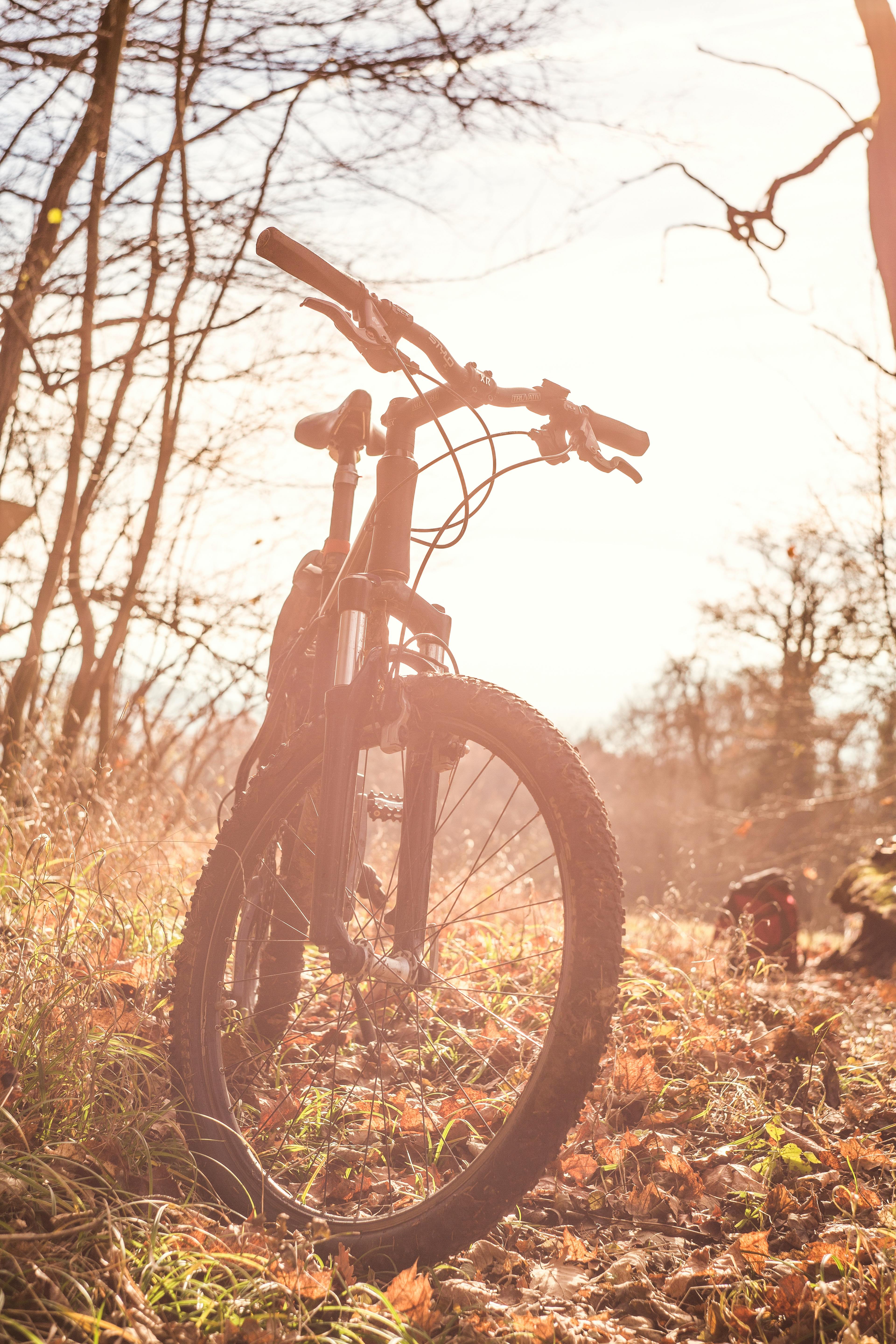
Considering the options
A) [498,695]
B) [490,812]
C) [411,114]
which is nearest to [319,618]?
[498,695]

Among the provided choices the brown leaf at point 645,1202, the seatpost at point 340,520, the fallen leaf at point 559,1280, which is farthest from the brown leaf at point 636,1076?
the seatpost at point 340,520

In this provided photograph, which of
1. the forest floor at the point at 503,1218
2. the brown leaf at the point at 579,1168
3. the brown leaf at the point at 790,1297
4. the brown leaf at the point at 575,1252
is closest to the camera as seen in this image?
the forest floor at the point at 503,1218

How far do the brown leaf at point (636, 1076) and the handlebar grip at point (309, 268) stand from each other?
2.11m

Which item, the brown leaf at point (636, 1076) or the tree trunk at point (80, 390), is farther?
the tree trunk at point (80, 390)

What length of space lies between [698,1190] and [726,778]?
2312 cm

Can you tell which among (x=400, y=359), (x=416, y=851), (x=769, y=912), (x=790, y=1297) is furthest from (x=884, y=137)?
(x=790, y=1297)

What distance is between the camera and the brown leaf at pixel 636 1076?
96.0 inches

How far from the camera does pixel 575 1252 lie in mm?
1685

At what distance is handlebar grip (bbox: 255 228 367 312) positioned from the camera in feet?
5.21

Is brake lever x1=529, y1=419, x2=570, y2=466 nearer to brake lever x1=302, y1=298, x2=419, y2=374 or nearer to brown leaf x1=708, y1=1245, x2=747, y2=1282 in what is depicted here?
brake lever x1=302, y1=298, x2=419, y2=374

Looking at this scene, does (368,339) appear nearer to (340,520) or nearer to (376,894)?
(340,520)

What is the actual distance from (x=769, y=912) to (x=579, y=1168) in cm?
414

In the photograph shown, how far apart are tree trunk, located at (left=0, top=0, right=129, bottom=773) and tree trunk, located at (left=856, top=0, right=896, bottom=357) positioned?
3.80 m

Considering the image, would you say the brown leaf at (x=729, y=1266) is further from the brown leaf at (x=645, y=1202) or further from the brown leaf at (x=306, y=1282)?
the brown leaf at (x=306, y=1282)
